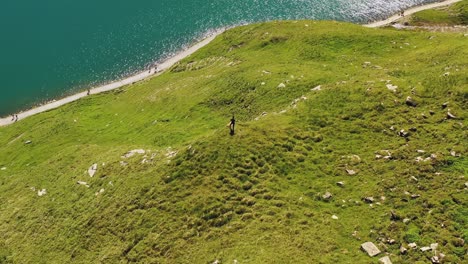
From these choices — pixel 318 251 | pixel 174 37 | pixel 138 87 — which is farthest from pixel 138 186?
pixel 174 37

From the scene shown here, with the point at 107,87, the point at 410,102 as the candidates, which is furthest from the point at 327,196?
the point at 107,87

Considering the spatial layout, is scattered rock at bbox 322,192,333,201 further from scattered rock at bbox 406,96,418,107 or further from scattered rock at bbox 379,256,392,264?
scattered rock at bbox 406,96,418,107

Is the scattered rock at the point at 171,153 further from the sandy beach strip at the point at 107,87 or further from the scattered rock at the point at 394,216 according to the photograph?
the sandy beach strip at the point at 107,87

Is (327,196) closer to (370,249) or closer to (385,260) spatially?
(370,249)

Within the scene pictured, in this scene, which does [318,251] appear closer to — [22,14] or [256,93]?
[256,93]

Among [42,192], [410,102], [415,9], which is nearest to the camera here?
[410,102]

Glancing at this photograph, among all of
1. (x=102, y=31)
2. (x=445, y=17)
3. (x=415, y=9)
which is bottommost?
(x=415, y=9)
